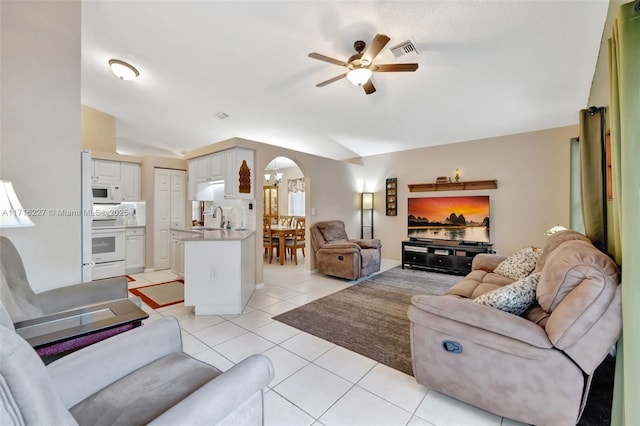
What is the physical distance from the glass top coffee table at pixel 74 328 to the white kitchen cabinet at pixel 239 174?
2490 mm

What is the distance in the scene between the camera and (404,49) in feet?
9.22

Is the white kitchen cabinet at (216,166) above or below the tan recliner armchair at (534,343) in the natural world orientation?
above

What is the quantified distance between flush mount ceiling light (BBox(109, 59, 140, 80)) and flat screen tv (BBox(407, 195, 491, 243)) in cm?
549

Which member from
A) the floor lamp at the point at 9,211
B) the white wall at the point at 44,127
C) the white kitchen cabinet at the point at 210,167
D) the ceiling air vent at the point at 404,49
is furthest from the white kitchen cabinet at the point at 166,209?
the ceiling air vent at the point at 404,49

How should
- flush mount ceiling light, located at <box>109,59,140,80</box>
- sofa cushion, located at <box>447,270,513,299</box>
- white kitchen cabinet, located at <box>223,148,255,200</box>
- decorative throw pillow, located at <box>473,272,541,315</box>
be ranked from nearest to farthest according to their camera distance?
decorative throw pillow, located at <box>473,272,541,315</box> < sofa cushion, located at <box>447,270,513,299</box> < flush mount ceiling light, located at <box>109,59,140,80</box> < white kitchen cabinet, located at <box>223,148,255,200</box>

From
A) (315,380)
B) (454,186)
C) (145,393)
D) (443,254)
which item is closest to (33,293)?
(145,393)

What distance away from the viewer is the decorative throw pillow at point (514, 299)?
1660 millimetres

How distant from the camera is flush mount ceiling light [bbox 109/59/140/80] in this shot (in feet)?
12.2

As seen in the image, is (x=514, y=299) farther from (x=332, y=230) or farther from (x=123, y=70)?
(x=123, y=70)

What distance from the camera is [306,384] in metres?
1.89

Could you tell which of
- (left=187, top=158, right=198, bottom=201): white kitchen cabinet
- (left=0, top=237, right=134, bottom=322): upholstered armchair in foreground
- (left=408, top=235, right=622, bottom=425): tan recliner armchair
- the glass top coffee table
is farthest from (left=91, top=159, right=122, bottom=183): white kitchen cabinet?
(left=408, top=235, right=622, bottom=425): tan recliner armchair

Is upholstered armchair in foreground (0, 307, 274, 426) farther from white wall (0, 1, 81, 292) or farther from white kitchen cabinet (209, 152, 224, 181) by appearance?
white kitchen cabinet (209, 152, 224, 181)

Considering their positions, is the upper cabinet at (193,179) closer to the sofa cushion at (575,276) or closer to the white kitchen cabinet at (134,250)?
the white kitchen cabinet at (134,250)

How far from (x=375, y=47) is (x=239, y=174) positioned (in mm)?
2542
